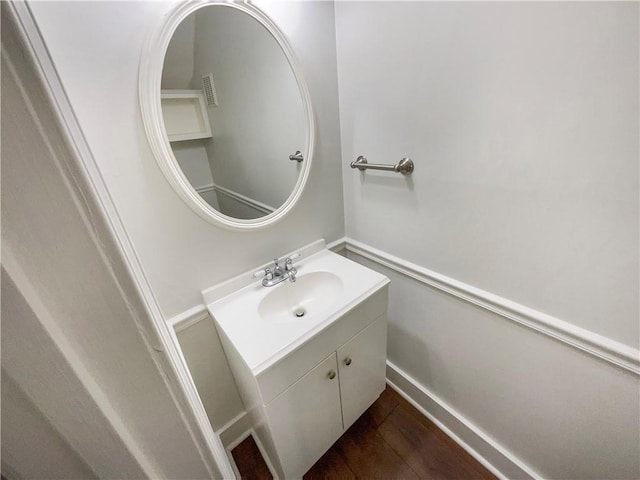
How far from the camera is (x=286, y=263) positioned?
1062 millimetres

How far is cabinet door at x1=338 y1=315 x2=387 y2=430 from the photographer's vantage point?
949 mm

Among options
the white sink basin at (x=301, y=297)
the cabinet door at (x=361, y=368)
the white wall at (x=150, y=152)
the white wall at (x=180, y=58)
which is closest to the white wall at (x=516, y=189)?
the white wall at (x=150, y=152)

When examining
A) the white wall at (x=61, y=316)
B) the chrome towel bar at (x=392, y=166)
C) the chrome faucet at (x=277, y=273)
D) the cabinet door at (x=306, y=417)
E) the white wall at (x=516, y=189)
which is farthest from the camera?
the chrome faucet at (x=277, y=273)

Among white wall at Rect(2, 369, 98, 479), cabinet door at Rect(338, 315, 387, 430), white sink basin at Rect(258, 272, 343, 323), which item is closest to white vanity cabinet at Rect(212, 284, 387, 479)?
cabinet door at Rect(338, 315, 387, 430)

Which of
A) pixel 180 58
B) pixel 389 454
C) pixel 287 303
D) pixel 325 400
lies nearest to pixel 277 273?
pixel 287 303

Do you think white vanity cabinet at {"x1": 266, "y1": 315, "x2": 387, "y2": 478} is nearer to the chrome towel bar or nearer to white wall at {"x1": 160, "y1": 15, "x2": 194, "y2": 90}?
the chrome towel bar

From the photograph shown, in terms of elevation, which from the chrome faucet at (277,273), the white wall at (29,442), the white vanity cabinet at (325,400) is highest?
the white wall at (29,442)

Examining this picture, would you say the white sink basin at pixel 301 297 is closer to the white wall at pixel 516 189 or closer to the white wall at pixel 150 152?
the white wall at pixel 150 152

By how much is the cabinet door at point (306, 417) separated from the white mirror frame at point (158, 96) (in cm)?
57

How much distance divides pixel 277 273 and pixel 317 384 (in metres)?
0.43

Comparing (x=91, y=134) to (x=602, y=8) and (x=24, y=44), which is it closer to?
(x=24, y=44)

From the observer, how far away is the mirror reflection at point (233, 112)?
77 centimetres

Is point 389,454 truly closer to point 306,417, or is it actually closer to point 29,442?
point 306,417

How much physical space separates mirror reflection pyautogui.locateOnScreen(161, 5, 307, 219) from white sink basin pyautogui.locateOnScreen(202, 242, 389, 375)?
298 mm
